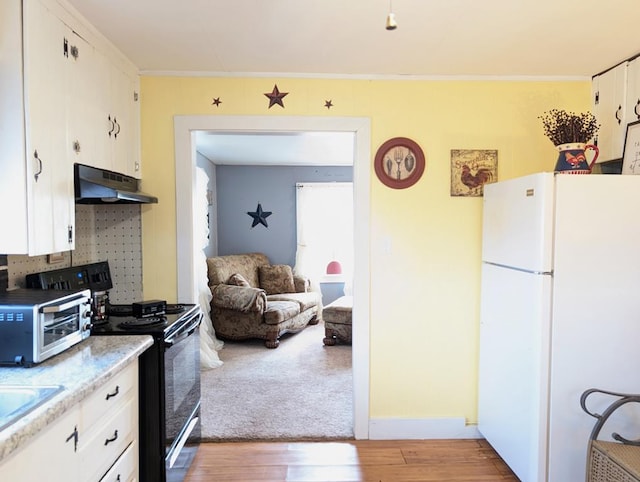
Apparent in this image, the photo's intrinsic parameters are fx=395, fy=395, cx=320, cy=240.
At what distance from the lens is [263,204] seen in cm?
599

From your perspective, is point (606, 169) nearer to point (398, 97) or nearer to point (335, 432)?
point (398, 97)

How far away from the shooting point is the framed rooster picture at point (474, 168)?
2527 millimetres

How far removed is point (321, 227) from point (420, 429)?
12.4ft

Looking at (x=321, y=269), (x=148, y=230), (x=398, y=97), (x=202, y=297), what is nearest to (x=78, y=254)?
(x=148, y=230)

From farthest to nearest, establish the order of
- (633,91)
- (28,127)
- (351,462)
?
(351,462) → (633,91) → (28,127)

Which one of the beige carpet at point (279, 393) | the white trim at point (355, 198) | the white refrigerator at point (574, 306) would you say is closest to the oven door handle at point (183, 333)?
the white trim at point (355, 198)

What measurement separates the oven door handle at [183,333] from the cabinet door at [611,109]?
2619mm

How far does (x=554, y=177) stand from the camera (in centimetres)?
182

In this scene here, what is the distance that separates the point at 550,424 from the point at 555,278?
0.70 metres

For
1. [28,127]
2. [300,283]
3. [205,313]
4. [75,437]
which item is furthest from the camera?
[300,283]

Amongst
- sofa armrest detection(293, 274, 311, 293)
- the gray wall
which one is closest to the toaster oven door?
sofa armrest detection(293, 274, 311, 293)

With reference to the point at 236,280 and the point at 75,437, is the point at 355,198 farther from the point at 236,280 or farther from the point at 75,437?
the point at 236,280

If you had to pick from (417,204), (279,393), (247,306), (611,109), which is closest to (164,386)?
(279,393)

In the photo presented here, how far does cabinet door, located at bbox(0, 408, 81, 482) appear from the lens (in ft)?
3.25
